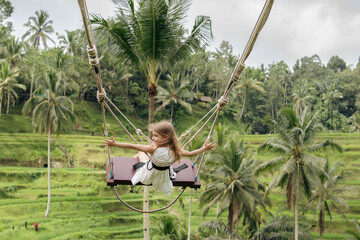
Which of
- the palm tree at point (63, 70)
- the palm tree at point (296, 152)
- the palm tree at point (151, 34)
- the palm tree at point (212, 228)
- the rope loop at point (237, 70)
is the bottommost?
the palm tree at point (212, 228)

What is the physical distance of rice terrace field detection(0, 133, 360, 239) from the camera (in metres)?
18.2

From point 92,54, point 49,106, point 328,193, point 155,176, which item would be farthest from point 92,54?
point 49,106

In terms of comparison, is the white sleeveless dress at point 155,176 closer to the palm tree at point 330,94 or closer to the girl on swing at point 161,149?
the girl on swing at point 161,149

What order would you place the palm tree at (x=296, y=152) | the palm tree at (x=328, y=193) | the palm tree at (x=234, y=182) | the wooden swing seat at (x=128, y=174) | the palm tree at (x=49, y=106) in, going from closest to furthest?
the wooden swing seat at (x=128, y=174) < the palm tree at (x=296, y=152) < the palm tree at (x=234, y=182) < the palm tree at (x=328, y=193) < the palm tree at (x=49, y=106)

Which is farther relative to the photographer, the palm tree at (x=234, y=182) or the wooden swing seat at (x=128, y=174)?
the palm tree at (x=234, y=182)

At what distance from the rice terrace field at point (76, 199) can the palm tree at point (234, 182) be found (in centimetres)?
233

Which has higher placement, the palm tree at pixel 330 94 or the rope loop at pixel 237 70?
the palm tree at pixel 330 94

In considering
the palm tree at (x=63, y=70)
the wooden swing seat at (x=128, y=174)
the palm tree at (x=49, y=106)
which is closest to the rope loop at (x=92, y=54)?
the wooden swing seat at (x=128, y=174)

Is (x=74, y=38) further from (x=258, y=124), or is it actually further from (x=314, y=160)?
(x=314, y=160)

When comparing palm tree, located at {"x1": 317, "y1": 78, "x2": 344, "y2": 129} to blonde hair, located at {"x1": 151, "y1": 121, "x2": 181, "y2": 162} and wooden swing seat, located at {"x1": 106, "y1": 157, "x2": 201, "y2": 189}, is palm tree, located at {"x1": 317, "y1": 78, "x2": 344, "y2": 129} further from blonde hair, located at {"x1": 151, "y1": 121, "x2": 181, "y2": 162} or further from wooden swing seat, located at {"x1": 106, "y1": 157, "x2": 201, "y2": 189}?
blonde hair, located at {"x1": 151, "y1": 121, "x2": 181, "y2": 162}

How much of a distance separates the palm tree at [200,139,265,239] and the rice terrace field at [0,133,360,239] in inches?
91.7

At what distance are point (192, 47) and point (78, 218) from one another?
13252 millimetres

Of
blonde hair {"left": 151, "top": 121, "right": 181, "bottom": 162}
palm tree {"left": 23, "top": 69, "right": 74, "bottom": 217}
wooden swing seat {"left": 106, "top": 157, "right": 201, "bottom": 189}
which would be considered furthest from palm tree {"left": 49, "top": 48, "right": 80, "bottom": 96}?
blonde hair {"left": 151, "top": 121, "right": 181, "bottom": 162}

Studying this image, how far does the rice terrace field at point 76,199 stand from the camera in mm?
18250
